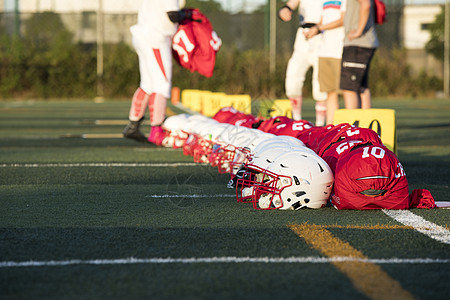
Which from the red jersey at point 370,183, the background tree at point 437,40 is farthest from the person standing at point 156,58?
the background tree at point 437,40

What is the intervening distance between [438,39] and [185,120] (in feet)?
83.3

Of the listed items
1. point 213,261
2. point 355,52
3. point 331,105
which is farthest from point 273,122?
point 213,261

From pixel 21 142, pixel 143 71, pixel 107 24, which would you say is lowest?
pixel 21 142

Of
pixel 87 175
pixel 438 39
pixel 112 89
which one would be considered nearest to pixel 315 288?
pixel 87 175

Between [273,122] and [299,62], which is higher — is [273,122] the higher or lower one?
the lower one

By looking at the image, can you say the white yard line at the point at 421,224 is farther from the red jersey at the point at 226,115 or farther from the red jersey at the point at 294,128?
the red jersey at the point at 226,115

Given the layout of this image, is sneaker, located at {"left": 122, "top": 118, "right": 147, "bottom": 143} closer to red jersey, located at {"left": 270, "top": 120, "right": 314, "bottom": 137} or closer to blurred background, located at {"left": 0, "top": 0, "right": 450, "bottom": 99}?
red jersey, located at {"left": 270, "top": 120, "right": 314, "bottom": 137}

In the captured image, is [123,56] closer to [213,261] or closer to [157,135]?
[157,135]

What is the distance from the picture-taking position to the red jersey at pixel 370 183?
4309 millimetres

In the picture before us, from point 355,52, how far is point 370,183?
3811 millimetres

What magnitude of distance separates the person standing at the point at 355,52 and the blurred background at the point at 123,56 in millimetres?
16154

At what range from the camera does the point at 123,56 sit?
25750 millimetres

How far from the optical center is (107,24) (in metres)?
27.0

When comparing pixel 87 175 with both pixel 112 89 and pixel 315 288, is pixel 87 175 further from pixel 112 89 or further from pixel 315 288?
pixel 112 89
